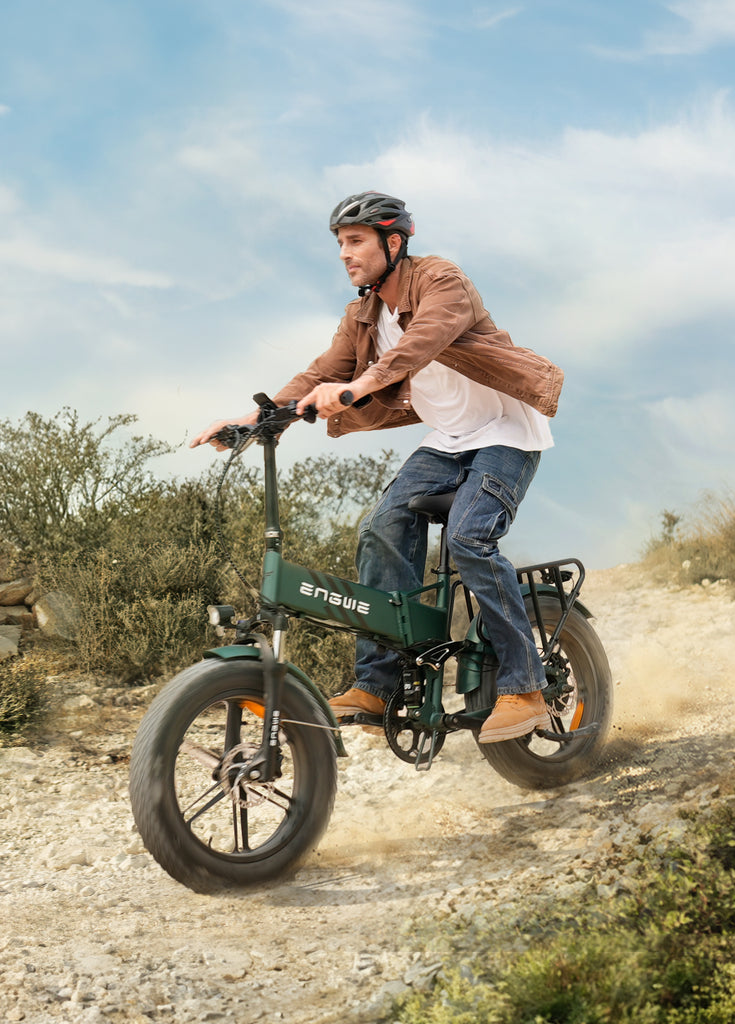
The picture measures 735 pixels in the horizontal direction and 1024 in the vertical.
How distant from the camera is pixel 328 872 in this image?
12.0 feet

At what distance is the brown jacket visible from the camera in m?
3.59

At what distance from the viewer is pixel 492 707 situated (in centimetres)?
414

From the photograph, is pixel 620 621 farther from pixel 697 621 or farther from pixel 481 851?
pixel 481 851

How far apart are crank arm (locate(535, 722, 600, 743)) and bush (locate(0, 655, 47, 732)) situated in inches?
135

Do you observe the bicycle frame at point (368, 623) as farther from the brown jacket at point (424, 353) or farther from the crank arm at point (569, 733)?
the brown jacket at point (424, 353)

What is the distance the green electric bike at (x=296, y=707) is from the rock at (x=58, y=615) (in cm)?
359

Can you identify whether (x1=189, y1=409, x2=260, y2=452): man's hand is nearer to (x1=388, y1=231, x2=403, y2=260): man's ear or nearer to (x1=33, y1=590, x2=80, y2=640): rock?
(x1=388, y1=231, x2=403, y2=260): man's ear

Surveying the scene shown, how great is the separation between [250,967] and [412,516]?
200cm

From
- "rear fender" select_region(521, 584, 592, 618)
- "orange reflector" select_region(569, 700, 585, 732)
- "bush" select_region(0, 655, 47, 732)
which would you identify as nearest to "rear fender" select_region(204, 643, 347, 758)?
"rear fender" select_region(521, 584, 592, 618)

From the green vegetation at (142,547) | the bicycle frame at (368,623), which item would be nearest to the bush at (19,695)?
the green vegetation at (142,547)

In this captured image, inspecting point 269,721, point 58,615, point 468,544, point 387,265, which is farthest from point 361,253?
point 58,615

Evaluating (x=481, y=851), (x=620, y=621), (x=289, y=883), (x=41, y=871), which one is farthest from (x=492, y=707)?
(x=620, y=621)

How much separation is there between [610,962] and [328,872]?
5.00ft

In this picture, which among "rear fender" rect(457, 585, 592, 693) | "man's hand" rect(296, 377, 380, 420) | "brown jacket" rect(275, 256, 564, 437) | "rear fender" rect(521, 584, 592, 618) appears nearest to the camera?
"man's hand" rect(296, 377, 380, 420)
